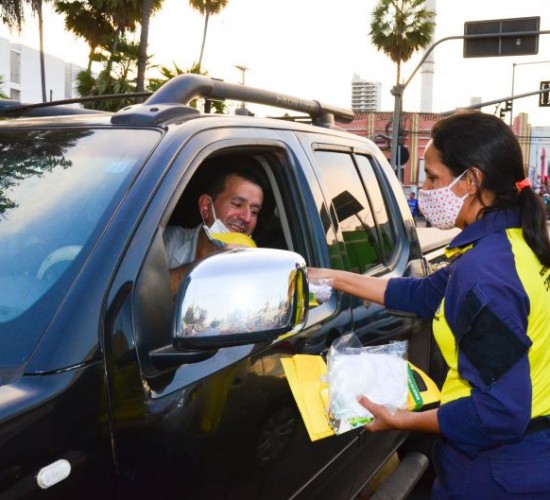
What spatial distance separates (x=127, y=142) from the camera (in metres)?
1.90

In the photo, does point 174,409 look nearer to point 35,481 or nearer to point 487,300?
point 35,481

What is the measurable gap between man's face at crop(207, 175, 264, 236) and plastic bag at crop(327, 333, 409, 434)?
100cm

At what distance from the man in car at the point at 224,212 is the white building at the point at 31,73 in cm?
5866

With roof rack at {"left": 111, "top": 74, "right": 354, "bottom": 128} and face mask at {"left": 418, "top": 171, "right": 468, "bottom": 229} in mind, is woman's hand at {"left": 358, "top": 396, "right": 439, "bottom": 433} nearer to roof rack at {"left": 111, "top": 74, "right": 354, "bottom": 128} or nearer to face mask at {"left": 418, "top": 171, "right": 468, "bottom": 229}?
face mask at {"left": 418, "top": 171, "right": 468, "bottom": 229}

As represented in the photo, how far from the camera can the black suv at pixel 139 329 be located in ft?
4.42

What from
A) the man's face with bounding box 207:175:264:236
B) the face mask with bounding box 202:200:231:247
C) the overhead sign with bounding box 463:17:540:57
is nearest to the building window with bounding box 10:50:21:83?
the overhead sign with bounding box 463:17:540:57

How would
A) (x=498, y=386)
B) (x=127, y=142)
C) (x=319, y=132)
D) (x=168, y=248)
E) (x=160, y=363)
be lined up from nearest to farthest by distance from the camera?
(x=160, y=363) → (x=498, y=386) → (x=127, y=142) → (x=168, y=248) → (x=319, y=132)

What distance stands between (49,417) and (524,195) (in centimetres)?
144

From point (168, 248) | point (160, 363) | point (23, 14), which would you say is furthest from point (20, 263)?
point (23, 14)

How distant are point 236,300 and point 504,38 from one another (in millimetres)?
16215

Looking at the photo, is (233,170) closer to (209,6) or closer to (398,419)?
(398,419)

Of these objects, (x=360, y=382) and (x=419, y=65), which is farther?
(x=419, y=65)

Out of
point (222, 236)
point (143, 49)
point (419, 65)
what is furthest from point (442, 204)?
point (143, 49)

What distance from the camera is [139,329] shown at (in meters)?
1.55
